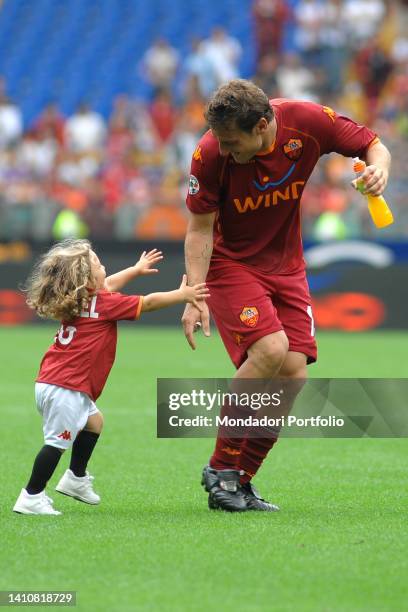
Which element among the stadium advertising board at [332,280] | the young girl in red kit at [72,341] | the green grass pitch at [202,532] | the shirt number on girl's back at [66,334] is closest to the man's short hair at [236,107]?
the young girl in red kit at [72,341]

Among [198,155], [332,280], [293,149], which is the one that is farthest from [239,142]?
[332,280]

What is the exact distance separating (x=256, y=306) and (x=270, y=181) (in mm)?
599

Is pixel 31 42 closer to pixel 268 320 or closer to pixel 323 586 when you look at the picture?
pixel 268 320

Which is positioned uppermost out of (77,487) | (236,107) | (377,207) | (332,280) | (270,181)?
(236,107)

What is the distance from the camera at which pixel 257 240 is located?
612cm

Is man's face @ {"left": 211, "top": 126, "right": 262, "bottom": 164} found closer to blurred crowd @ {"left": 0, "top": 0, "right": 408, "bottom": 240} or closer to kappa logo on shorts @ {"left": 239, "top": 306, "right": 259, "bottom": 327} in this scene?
kappa logo on shorts @ {"left": 239, "top": 306, "right": 259, "bottom": 327}

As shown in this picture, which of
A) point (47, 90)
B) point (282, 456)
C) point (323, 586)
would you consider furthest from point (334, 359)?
point (47, 90)

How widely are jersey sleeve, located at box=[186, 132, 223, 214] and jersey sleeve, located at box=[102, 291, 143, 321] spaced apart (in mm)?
537

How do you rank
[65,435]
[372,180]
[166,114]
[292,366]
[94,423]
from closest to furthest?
[372,180] < [65,435] < [94,423] < [292,366] < [166,114]

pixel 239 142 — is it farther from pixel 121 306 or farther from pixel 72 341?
pixel 72 341

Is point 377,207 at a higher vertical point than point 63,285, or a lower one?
higher

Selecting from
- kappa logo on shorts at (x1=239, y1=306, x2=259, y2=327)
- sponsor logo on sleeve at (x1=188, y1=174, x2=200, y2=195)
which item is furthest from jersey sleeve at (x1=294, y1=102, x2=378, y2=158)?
kappa logo on shorts at (x1=239, y1=306, x2=259, y2=327)

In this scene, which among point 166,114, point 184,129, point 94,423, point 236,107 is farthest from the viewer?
point 166,114

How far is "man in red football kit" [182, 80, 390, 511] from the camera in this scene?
585cm
